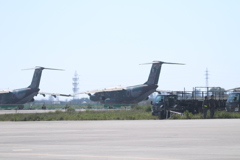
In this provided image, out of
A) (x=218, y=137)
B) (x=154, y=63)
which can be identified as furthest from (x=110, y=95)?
(x=218, y=137)

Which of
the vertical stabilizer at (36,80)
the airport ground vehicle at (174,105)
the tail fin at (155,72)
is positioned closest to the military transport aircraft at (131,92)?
the tail fin at (155,72)

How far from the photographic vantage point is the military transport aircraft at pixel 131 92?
8944 cm

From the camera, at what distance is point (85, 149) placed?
14.3 metres

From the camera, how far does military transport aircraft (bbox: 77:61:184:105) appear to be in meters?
89.4

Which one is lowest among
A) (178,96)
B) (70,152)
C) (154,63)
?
(70,152)

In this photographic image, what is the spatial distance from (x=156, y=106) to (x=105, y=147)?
Answer: 25427 mm

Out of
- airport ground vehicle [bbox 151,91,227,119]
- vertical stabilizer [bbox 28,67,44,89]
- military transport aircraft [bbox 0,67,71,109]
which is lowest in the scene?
airport ground vehicle [bbox 151,91,227,119]

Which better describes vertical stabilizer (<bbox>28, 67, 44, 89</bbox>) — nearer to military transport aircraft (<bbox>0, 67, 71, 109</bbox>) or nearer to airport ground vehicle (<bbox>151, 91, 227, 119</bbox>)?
military transport aircraft (<bbox>0, 67, 71, 109</bbox>)

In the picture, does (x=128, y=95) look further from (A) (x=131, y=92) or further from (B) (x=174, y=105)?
(B) (x=174, y=105)

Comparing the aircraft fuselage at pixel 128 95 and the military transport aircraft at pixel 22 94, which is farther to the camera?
the military transport aircraft at pixel 22 94

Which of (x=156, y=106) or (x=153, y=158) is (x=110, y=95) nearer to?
(x=156, y=106)

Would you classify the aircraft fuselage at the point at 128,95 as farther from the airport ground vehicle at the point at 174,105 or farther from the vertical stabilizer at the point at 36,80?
the airport ground vehicle at the point at 174,105

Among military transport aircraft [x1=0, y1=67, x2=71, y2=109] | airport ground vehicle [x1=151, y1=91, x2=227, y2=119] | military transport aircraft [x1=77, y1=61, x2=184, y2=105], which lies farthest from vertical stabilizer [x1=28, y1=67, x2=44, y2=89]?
airport ground vehicle [x1=151, y1=91, x2=227, y2=119]

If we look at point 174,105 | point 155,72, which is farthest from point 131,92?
point 174,105
